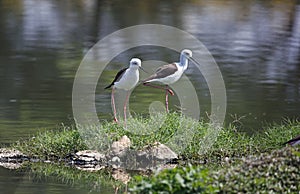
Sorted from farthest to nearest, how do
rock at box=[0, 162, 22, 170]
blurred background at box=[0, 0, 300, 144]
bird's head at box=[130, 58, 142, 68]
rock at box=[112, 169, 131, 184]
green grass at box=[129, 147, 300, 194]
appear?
1. blurred background at box=[0, 0, 300, 144]
2. bird's head at box=[130, 58, 142, 68]
3. rock at box=[0, 162, 22, 170]
4. rock at box=[112, 169, 131, 184]
5. green grass at box=[129, 147, 300, 194]

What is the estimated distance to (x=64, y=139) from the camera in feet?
32.8

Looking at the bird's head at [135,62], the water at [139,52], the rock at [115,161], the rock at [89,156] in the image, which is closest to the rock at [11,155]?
the water at [139,52]

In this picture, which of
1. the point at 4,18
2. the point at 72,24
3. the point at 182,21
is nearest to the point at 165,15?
the point at 182,21

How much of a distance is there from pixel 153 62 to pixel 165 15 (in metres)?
6.20

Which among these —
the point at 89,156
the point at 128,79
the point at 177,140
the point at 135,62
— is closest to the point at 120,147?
the point at 89,156

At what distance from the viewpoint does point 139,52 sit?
18.1 metres

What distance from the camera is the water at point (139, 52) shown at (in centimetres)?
1277

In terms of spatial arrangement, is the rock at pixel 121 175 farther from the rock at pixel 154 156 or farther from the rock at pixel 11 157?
the rock at pixel 11 157

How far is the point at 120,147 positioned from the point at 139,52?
8.48 meters

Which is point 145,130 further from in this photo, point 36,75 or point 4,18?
point 4,18

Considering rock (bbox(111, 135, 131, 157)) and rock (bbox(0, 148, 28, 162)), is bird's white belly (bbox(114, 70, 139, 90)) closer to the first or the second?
rock (bbox(111, 135, 131, 157))

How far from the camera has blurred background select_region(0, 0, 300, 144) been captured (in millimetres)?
12742

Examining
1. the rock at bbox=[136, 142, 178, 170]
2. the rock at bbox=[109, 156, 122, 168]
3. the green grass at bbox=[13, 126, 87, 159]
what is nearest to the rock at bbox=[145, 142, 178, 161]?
the rock at bbox=[136, 142, 178, 170]

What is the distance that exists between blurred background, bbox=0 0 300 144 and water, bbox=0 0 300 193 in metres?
0.02
